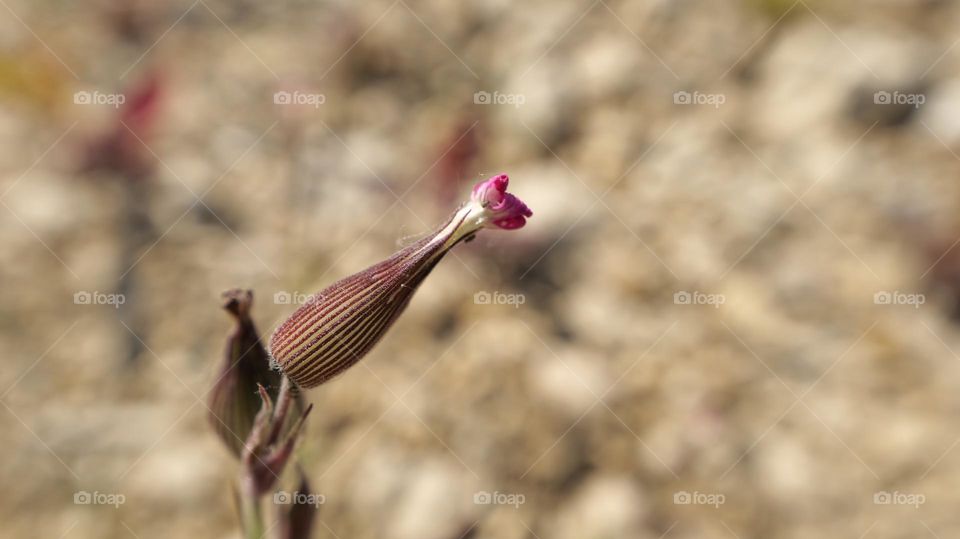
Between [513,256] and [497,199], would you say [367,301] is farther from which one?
[513,256]

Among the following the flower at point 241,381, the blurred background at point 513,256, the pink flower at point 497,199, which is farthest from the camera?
the blurred background at point 513,256

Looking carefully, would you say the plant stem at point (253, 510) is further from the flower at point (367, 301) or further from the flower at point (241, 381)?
the flower at point (367, 301)

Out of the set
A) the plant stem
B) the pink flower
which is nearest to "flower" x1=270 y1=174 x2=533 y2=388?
the pink flower

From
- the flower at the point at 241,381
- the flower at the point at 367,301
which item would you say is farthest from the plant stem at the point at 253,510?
the flower at the point at 367,301

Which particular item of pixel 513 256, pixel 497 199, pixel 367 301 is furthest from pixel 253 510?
pixel 513 256

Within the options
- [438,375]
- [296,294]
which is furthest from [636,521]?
[296,294]

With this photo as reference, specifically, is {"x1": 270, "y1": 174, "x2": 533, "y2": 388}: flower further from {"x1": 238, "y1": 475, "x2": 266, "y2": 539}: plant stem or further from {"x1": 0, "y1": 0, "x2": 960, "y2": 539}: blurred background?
{"x1": 0, "y1": 0, "x2": 960, "y2": 539}: blurred background

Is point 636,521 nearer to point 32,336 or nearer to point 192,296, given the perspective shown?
point 192,296
